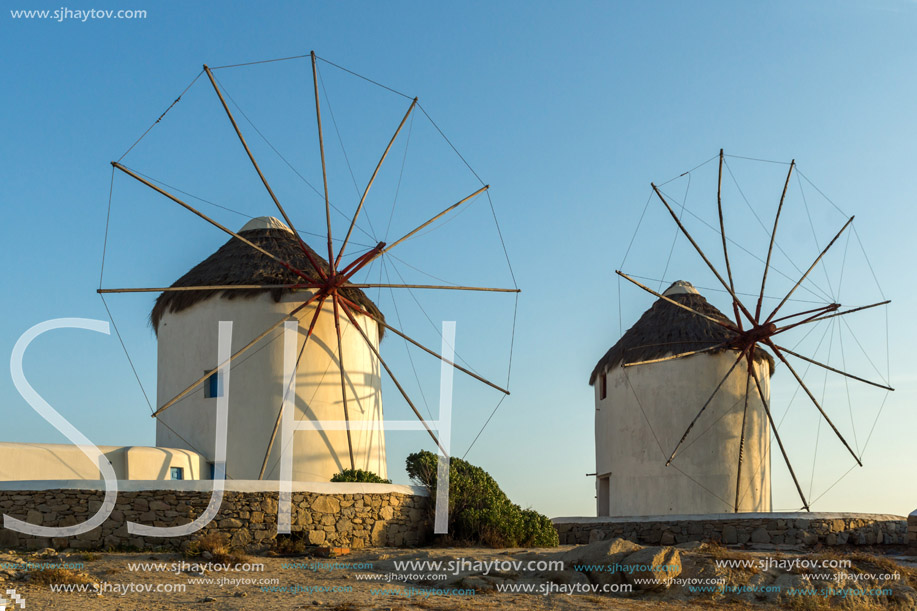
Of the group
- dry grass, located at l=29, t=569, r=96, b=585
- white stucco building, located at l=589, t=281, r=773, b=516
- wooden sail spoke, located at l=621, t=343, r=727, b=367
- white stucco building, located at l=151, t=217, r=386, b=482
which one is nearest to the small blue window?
white stucco building, located at l=151, t=217, r=386, b=482

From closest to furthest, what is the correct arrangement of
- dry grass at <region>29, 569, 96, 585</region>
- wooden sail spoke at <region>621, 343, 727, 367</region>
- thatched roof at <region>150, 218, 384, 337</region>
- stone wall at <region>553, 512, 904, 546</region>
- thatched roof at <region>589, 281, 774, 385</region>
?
dry grass at <region>29, 569, 96, 585</region> < stone wall at <region>553, 512, 904, 546</region> < thatched roof at <region>150, 218, 384, 337</region> < wooden sail spoke at <region>621, 343, 727, 367</region> < thatched roof at <region>589, 281, 774, 385</region>

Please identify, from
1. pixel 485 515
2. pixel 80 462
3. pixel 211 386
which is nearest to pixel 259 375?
pixel 211 386

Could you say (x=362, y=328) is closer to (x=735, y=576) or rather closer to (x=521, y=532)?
(x=521, y=532)

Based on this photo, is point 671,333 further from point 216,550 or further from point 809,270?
point 216,550

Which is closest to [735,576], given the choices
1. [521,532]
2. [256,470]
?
[521,532]

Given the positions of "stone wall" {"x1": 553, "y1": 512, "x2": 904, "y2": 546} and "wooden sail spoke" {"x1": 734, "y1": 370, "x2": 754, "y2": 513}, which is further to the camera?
"wooden sail spoke" {"x1": 734, "y1": 370, "x2": 754, "y2": 513}

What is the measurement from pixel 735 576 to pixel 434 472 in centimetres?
747

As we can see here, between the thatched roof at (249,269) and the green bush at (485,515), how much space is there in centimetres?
414

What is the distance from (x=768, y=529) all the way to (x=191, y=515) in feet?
32.9

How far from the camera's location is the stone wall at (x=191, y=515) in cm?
1366

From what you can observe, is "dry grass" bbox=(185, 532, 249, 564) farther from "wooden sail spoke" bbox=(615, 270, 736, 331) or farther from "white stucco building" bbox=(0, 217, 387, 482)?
"wooden sail spoke" bbox=(615, 270, 736, 331)

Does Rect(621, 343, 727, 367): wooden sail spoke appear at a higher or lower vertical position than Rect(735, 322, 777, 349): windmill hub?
lower

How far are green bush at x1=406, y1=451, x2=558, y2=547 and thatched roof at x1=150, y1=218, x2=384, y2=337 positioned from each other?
4.14 meters

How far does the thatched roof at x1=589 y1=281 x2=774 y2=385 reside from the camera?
72.6ft
